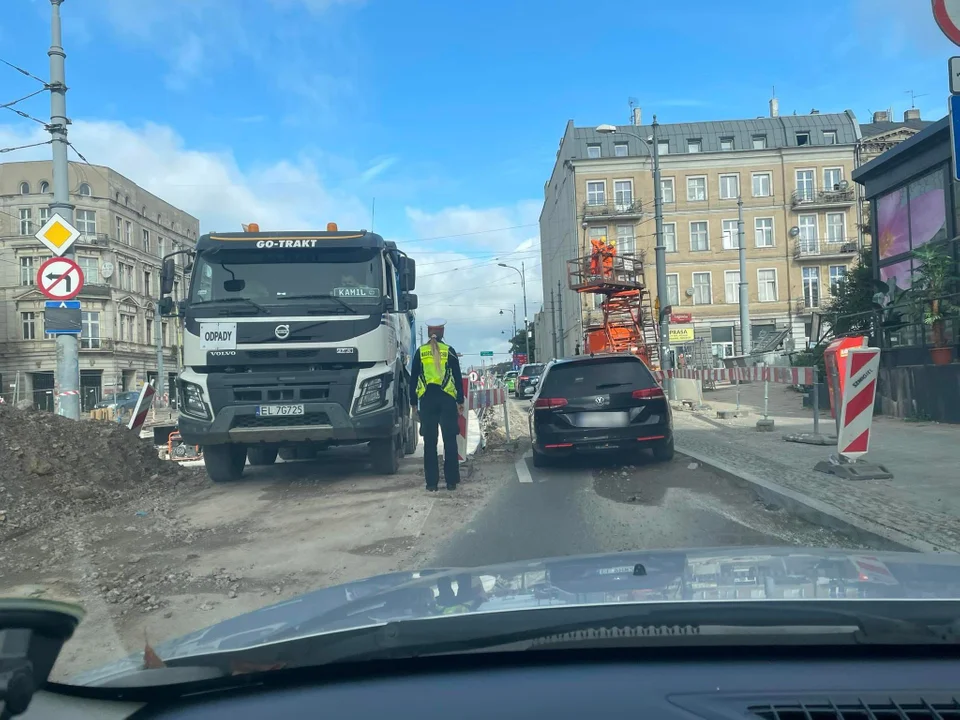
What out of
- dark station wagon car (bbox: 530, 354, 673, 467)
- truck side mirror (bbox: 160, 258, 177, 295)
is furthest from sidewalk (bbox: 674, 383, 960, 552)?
truck side mirror (bbox: 160, 258, 177, 295)

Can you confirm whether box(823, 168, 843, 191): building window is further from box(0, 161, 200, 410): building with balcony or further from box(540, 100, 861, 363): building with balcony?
box(0, 161, 200, 410): building with balcony

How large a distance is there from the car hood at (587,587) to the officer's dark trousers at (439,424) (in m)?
5.79

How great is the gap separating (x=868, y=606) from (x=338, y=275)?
810 centimetres

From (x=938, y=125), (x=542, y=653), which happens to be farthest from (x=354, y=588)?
(x=938, y=125)

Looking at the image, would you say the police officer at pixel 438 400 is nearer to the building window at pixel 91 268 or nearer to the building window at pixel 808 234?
the building window at pixel 91 268

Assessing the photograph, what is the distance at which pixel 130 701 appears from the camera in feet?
5.89

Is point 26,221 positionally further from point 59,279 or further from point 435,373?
point 435,373

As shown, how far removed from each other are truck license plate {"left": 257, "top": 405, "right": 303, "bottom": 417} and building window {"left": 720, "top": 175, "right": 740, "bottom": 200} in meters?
46.1

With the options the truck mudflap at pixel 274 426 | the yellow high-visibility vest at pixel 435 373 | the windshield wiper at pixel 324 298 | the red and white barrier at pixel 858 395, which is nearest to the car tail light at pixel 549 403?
the yellow high-visibility vest at pixel 435 373

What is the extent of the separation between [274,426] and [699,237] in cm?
4534

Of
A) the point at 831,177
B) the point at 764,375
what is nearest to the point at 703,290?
the point at 831,177

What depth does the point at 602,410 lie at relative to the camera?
1013 centimetres

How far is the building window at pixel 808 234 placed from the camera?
165 feet

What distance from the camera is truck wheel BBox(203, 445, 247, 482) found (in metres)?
10.2
